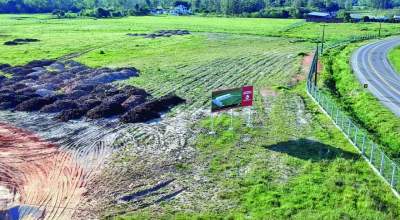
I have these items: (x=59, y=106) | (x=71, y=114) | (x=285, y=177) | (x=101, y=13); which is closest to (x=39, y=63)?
(x=59, y=106)

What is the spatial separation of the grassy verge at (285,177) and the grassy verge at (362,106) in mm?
3380

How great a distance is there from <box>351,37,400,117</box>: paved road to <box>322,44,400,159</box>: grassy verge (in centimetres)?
112

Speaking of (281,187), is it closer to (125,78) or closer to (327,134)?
(327,134)

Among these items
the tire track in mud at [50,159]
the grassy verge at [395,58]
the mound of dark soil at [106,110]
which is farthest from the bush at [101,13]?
the tire track in mud at [50,159]

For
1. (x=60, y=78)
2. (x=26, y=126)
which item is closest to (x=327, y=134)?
(x=26, y=126)

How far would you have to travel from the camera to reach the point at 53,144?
34.5 meters

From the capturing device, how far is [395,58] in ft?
242

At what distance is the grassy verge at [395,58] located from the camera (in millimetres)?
66950

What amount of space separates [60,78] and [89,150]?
84.4 feet

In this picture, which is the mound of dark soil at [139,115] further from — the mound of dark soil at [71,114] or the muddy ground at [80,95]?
the mound of dark soil at [71,114]

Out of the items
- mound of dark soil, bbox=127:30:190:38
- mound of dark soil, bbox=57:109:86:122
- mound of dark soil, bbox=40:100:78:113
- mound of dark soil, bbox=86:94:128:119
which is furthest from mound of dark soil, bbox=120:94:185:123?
mound of dark soil, bbox=127:30:190:38

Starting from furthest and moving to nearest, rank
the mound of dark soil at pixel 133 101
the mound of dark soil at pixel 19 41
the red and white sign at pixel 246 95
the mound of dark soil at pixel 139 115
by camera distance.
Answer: the mound of dark soil at pixel 19 41, the mound of dark soil at pixel 133 101, the mound of dark soil at pixel 139 115, the red and white sign at pixel 246 95

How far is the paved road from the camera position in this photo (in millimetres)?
46950

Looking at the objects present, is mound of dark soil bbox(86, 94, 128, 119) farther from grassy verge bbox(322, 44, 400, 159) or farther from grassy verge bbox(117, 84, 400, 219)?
grassy verge bbox(322, 44, 400, 159)
